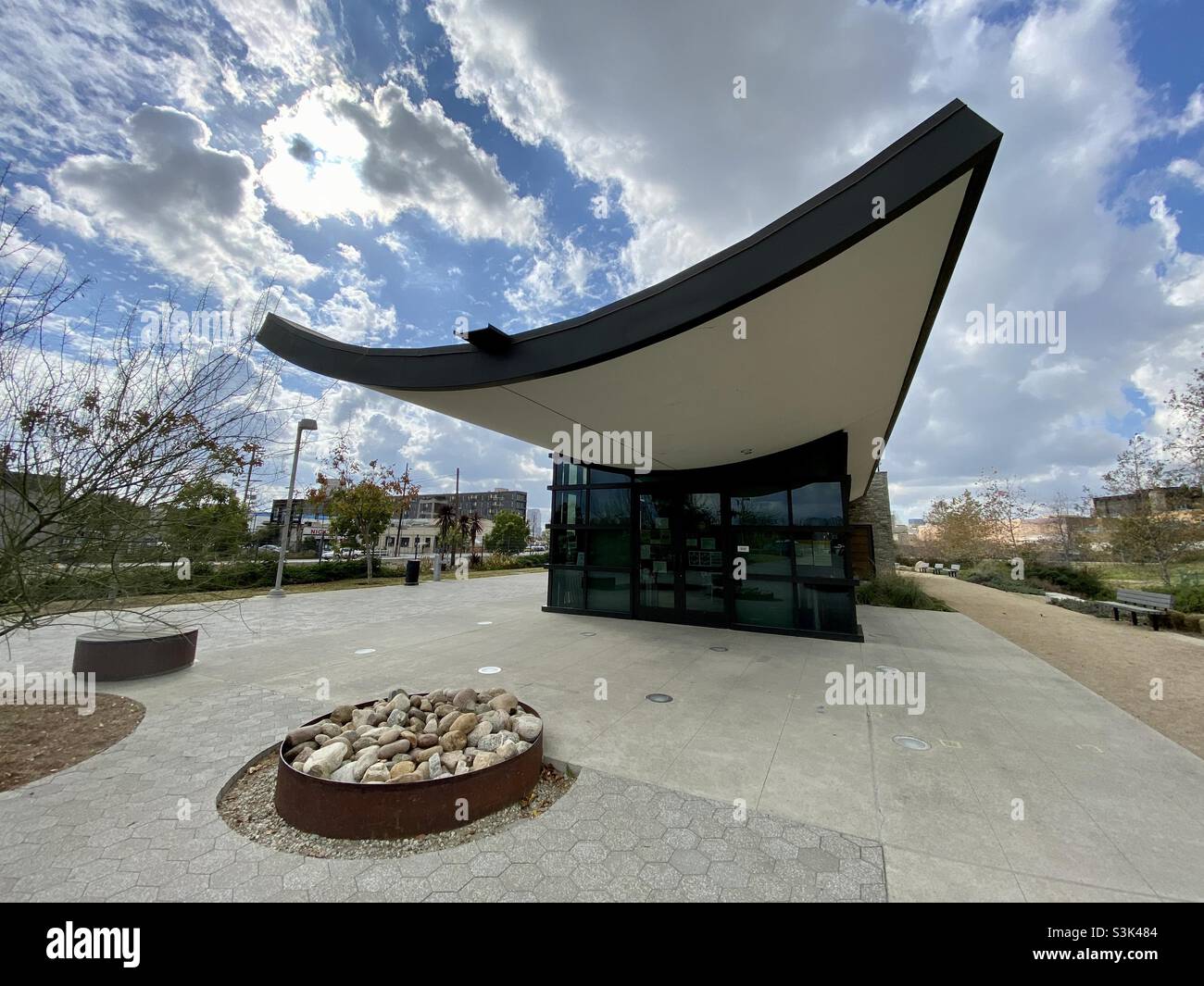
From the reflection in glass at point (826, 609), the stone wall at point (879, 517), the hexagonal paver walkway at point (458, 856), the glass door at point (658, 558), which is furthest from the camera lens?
the stone wall at point (879, 517)

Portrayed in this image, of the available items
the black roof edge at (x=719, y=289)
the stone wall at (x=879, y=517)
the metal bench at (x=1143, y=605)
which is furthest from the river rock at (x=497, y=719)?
the stone wall at (x=879, y=517)

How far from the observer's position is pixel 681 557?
8.43 meters

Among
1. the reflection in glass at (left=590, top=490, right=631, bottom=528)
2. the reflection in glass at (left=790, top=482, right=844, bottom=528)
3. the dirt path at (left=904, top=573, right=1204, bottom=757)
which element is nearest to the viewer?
the dirt path at (left=904, top=573, right=1204, bottom=757)

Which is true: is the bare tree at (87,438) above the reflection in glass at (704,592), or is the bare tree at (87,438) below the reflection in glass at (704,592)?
above

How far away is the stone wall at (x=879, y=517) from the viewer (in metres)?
17.9

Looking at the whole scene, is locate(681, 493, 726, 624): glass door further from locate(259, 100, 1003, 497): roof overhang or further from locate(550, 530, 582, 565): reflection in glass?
locate(550, 530, 582, 565): reflection in glass

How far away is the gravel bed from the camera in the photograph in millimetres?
2266


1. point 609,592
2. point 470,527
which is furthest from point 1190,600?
point 470,527

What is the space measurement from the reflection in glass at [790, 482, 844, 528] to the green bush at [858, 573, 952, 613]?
6233mm

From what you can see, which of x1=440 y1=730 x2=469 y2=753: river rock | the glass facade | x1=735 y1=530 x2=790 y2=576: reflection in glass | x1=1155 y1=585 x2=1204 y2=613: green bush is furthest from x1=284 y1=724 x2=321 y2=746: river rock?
x1=1155 y1=585 x2=1204 y2=613: green bush

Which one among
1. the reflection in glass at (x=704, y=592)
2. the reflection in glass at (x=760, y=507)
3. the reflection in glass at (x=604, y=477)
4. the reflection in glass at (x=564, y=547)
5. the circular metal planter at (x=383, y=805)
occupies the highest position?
the reflection in glass at (x=604, y=477)

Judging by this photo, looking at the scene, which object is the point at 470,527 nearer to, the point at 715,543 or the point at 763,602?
the point at 715,543

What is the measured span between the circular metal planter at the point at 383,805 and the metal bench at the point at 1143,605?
1375 cm

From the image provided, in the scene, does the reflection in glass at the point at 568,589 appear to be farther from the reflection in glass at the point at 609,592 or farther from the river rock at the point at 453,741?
the river rock at the point at 453,741
